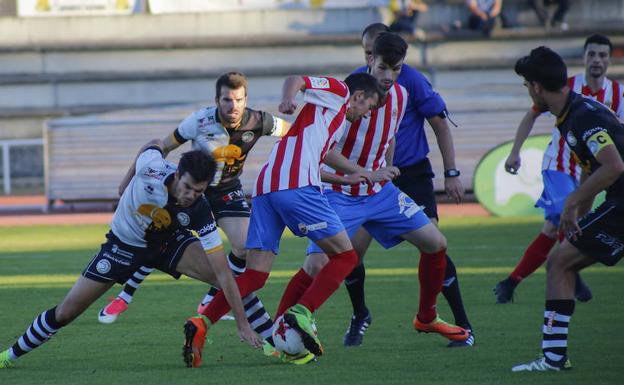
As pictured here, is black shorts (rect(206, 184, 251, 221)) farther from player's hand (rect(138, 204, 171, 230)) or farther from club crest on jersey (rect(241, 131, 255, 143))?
player's hand (rect(138, 204, 171, 230))

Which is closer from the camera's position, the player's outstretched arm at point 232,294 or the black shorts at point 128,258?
the player's outstretched arm at point 232,294

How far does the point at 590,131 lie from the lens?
598cm

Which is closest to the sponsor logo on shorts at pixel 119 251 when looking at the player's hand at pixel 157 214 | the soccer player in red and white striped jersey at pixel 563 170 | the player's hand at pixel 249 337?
the player's hand at pixel 157 214

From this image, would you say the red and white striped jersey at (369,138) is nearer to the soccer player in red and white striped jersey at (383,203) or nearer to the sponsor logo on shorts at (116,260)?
the soccer player in red and white striped jersey at (383,203)

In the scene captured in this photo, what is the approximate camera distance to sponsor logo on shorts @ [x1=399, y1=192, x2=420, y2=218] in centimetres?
711

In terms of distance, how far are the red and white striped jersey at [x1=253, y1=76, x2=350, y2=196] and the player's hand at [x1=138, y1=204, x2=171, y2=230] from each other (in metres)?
0.58

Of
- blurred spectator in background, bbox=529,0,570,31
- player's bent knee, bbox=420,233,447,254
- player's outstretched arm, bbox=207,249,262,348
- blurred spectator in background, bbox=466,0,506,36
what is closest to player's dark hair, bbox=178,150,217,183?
player's outstretched arm, bbox=207,249,262,348

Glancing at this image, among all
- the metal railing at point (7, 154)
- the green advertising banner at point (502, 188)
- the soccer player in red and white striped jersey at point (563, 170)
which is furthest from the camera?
the metal railing at point (7, 154)

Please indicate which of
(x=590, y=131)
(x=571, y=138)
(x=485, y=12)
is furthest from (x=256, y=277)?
(x=485, y=12)

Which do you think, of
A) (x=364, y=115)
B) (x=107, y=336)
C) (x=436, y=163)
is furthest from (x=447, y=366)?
(x=436, y=163)

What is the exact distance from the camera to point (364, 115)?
704cm

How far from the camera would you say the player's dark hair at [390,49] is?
23.4 ft

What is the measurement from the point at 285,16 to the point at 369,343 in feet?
61.5

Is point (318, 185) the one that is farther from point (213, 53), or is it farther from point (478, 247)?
point (213, 53)
